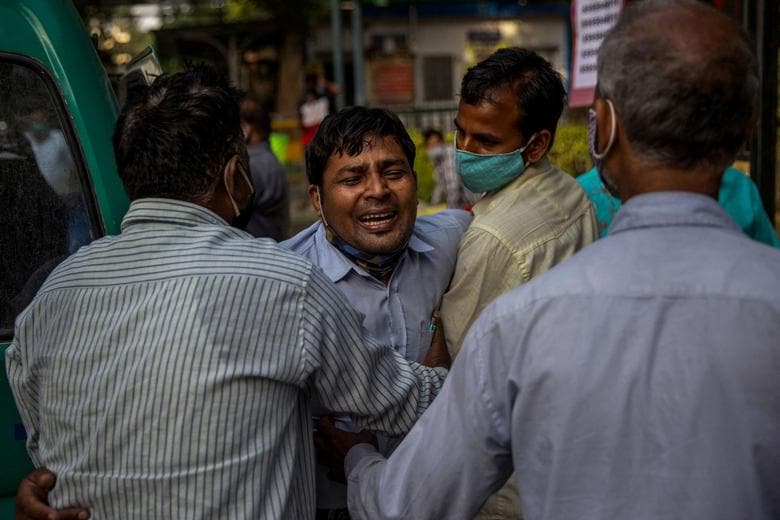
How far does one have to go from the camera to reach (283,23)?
21.8 meters

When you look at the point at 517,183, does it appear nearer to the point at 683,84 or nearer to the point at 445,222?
the point at 445,222

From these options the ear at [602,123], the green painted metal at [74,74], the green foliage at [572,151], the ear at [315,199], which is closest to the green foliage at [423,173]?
the green foliage at [572,151]

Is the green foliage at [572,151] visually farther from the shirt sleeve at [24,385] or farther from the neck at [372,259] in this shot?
the shirt sleeve at [24,385]

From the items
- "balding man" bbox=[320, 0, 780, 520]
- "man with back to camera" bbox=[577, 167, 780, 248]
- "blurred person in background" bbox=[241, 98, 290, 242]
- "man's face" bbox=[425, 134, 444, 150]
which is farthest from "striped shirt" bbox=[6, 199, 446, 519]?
"man's face" bbox=[425, 134, 444, 150]

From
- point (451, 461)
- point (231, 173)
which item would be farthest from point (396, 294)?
point (451, 461)

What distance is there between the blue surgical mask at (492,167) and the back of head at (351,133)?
0.17m

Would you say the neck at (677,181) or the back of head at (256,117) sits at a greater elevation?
the neck at (677,181)

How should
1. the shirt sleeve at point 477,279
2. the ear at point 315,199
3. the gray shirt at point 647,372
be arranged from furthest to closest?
the ear at point 315,199, the shirt sleeve at point 477,279, the gray shirt at point 647,372

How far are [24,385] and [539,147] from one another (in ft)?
5.11

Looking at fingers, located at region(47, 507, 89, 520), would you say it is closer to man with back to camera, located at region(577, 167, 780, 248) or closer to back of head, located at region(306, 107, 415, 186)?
back of head, located at region(306, 107, 415, 186)

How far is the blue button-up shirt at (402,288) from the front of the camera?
245 cm

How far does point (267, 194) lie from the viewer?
6043 mm

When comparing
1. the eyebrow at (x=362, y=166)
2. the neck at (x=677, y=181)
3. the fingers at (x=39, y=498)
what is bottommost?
the fingers at (x=39, y=498)

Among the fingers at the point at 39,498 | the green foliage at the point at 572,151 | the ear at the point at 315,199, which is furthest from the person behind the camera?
the green foliage at the point at 572,151
